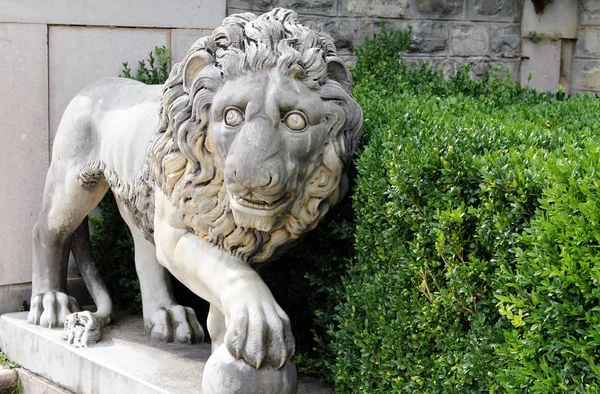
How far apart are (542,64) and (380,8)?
1.90 meters

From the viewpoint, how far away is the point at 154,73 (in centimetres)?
573

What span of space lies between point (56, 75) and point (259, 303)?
253 cm

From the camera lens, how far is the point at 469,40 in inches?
302

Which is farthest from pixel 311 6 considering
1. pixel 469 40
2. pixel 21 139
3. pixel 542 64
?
pixel 542 64

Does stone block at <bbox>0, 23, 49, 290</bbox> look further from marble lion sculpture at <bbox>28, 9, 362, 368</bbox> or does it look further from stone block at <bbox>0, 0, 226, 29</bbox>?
marble lion sculpture at <bbox>28, 9, 362, 368</bbox>

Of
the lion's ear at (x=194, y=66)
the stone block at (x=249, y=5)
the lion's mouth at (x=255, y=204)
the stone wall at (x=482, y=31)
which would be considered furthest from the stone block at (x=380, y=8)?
the lion's mouth at (x=255, y=204)

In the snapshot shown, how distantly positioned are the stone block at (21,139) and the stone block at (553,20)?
163 inches

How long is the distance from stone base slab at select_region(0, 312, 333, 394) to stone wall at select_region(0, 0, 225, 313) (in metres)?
0.43

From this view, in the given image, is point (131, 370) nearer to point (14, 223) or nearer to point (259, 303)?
point (259, 303)

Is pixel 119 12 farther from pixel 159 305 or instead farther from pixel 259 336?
pixel 259 336

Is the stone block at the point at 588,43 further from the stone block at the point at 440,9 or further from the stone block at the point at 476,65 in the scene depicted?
the stone block at the point at 440,9

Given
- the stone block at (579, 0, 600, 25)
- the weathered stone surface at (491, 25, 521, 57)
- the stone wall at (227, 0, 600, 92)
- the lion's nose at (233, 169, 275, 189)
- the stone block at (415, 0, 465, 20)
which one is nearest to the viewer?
the lion's nose at (233, 169, 275, 189)

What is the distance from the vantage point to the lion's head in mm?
3617

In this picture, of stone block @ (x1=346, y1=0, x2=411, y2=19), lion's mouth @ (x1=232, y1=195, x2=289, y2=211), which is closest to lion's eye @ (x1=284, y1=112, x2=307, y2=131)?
lion's mouth @ (x1=232, y1=195, x2=289, y2=211)
